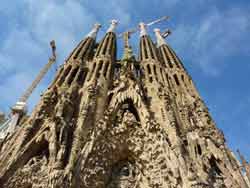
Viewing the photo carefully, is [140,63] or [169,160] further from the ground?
[140,63]

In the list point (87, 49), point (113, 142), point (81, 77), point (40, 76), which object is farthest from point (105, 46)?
point (40, 76)

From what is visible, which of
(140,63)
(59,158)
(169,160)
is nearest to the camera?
(59,158)

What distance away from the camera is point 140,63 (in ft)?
57.7

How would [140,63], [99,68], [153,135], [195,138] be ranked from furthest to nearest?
1. [140,63]
2. [99,68]
3. [195,138]
4. [153,135]

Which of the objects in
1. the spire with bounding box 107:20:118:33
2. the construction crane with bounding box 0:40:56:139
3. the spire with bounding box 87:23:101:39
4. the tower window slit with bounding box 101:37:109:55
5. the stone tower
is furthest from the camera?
the spire with bounding box 107:20:118:33

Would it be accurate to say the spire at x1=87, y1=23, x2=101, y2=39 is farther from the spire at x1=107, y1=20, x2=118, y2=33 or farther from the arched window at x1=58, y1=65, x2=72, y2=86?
the arched window at x1=58, y1=65, x2=72, y2=86

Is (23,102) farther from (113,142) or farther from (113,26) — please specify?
(113,142)

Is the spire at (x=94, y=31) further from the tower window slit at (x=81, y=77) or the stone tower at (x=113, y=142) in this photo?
the stone tower at (x=113, y=142)

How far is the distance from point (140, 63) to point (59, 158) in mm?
11245

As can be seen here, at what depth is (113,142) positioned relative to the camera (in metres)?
9.71

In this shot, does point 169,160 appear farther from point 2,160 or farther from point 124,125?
point 2,160

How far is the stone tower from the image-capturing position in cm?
776

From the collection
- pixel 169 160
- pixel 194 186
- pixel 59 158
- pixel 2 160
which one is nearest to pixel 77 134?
pixel 59 158

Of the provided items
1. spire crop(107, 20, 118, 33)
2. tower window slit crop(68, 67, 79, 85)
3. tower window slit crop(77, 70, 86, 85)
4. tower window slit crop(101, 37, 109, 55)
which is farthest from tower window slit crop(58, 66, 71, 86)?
spire crop(107, 20, 118, 33)
